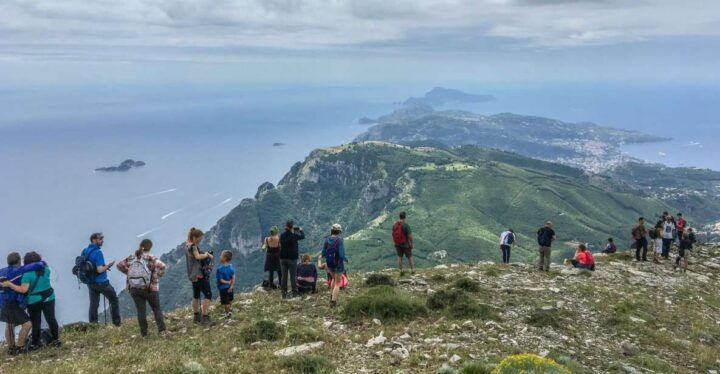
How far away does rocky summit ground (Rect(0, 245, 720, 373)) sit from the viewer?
391 inches

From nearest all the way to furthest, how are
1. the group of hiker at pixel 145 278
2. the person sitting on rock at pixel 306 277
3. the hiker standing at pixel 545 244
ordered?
the group of hiker at pixel 145 278
the person sitting on rock at pixel 306 277
the hiker standing at pixel 545 244

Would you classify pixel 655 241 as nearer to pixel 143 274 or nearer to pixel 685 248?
pixel 685 248

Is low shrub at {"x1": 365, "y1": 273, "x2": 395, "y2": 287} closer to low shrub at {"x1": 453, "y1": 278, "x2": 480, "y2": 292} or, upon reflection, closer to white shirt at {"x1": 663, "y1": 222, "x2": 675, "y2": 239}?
low shrub at {"x1": 453, "y1": 278, "x2": 480, "y2": 292}

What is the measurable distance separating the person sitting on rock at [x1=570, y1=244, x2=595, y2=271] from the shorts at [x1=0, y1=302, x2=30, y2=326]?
74.4 ft

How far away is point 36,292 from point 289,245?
7.42 m

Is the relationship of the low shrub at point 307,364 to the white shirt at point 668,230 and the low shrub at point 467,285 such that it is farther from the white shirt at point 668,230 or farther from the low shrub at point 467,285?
the white shirt at point 668,230

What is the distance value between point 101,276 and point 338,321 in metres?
7.84

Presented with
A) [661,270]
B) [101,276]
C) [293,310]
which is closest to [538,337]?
[293,310]

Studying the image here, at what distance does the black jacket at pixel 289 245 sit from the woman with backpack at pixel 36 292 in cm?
689

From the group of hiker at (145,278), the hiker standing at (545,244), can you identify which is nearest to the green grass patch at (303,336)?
the group of hiker at (145,278)

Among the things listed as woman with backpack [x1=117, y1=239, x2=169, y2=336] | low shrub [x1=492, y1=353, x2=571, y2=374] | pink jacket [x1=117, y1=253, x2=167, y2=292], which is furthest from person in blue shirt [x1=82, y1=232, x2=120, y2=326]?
low shrub [x1=492, y1=353, x2=571, y2=374]

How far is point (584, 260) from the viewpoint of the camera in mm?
23141

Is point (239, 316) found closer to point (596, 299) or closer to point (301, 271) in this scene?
point (301, 271)

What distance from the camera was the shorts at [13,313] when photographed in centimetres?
1205
